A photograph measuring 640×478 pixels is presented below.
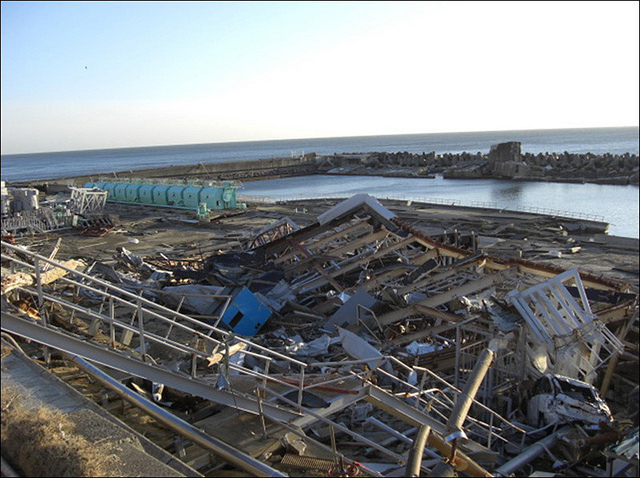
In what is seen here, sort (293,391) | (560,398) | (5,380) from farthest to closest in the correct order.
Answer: (560,398), (293,391), (5,380)

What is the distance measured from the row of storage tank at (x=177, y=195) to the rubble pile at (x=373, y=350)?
69.7 ft

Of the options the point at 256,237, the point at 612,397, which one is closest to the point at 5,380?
the point at 612,397

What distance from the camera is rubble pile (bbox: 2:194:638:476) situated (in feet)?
20.3

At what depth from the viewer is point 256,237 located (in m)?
20.0

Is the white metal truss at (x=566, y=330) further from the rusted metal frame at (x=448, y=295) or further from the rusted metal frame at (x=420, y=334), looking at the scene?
the rusted metal frame at (x=420, y=334)

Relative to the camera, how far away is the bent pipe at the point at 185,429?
5215mm

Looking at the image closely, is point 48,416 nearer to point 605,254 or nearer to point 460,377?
point 460,377

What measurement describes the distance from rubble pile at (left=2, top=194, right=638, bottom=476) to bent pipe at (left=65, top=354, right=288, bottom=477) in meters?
0.14

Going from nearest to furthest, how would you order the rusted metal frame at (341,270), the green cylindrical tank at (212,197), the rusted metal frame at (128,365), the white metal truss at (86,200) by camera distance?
the rusted metal frame at (128,365) → the rusted metal frame at (341,270) → the white metal truss at (86,200) → the green cylindrical tank at (212,197)

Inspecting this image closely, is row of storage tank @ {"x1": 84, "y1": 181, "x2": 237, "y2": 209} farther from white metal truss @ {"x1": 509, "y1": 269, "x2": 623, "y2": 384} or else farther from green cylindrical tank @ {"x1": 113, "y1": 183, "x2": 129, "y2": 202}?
white metal truss @ {"x1": 509, "y1": 269, "x2": 623, "y2": 384}

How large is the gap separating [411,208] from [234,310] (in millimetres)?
27979

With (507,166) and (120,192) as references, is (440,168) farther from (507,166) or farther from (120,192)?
(120,192)

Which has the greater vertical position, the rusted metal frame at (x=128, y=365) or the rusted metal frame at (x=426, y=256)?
the rusted metal frame at (x=128, y=365)

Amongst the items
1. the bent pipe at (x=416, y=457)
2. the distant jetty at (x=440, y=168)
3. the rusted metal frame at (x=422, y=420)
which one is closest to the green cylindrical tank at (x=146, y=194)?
the distant jetty at (x=440, y=168)
